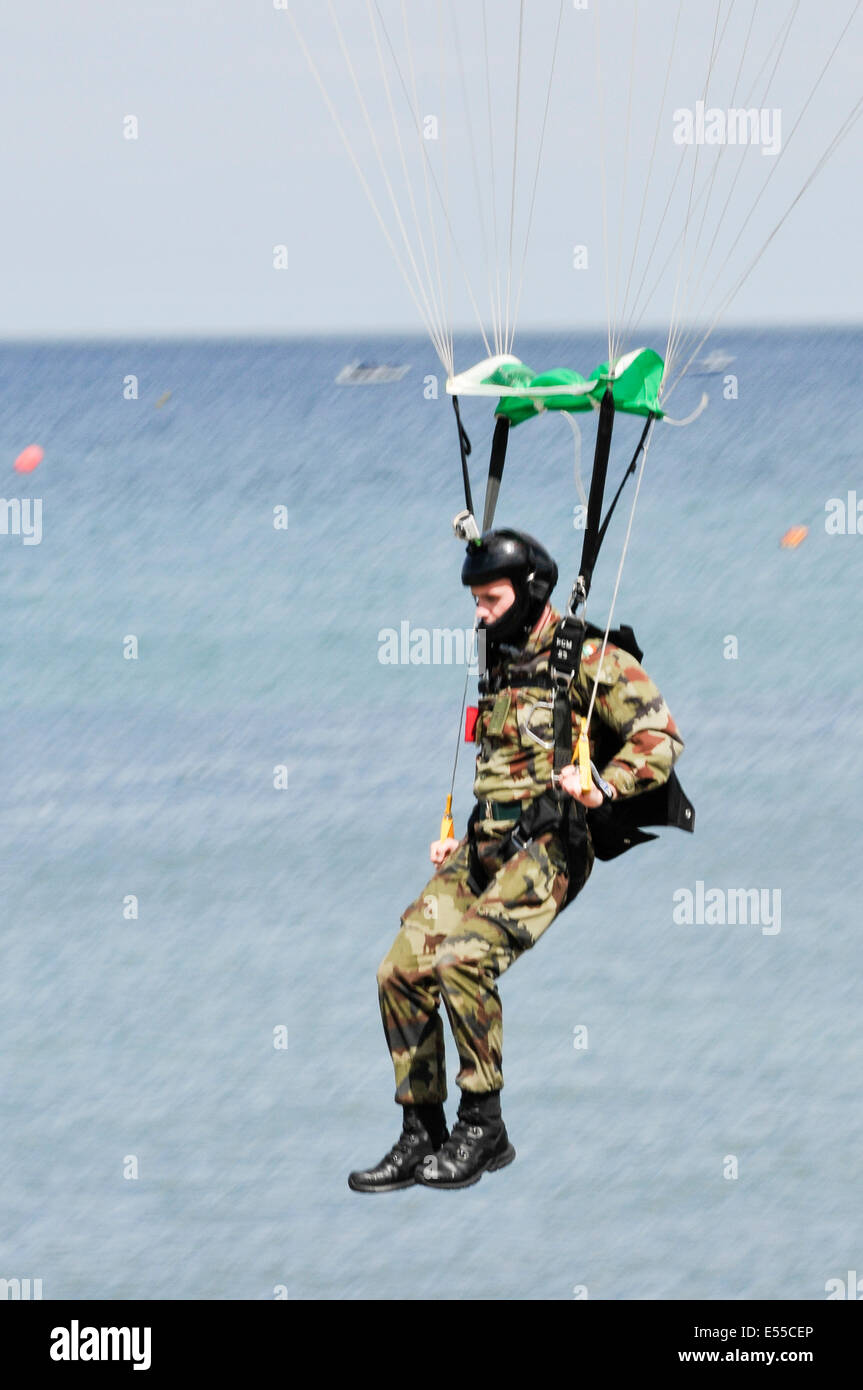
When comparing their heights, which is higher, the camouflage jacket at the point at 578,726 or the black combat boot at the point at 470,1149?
the camouflage jacket at the point at 578,726

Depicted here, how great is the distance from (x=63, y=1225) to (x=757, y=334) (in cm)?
3311

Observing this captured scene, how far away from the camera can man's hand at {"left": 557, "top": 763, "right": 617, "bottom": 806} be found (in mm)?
12055

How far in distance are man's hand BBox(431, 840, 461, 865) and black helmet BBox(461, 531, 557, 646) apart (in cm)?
88

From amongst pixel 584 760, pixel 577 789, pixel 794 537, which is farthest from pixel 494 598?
pixel 794 537

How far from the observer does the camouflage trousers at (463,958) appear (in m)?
12.1

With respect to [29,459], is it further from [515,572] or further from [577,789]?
[577,789]

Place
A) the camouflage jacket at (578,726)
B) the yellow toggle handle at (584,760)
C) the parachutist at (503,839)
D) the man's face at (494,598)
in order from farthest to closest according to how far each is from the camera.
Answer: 1. the man's face at (494,598)
2. the camouflage jacket at (578,726)
3. the parachutist at (503,839)
4. the yellow toggle handle at (584,760)

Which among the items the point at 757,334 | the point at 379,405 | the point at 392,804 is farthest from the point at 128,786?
the point at 757,334

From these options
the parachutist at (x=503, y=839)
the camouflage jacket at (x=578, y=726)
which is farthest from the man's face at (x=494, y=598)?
the camouflage jacket at (x=578, y=726)

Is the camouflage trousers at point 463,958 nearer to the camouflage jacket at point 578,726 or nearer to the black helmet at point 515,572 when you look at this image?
the camouflage jacket at point 578,726

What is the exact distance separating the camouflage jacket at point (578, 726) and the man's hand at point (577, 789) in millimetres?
160

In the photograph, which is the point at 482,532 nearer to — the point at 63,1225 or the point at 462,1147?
the point at 462,1147

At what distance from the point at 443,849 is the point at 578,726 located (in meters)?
0.84

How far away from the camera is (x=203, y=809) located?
25844 millimetres
